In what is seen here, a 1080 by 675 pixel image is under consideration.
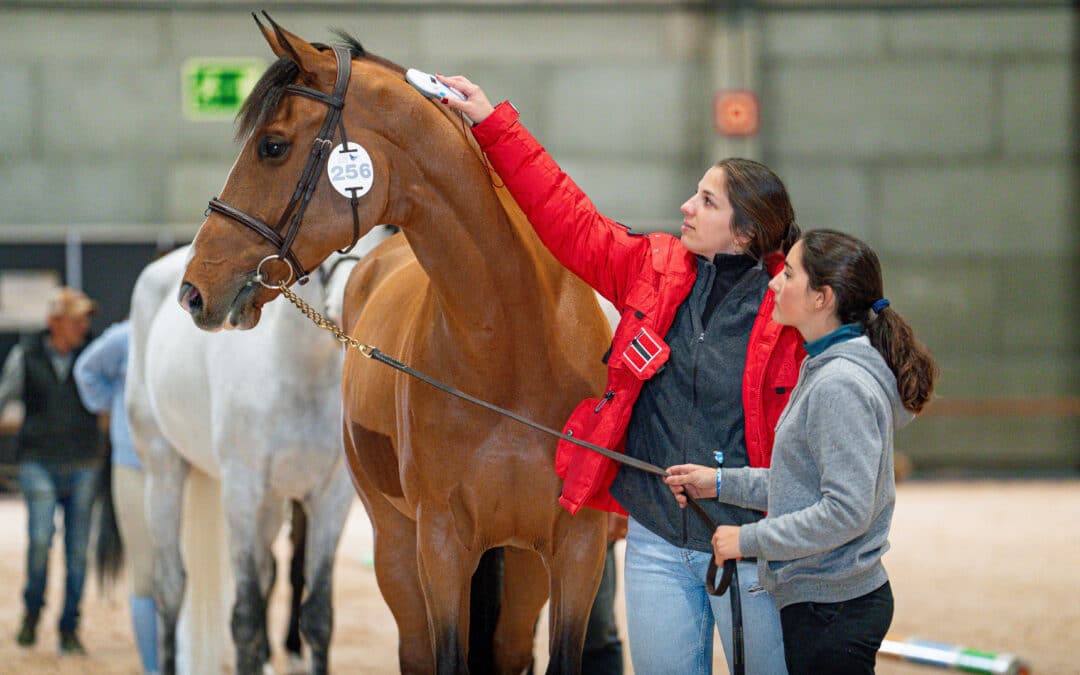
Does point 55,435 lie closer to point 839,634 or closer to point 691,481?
point 691,481

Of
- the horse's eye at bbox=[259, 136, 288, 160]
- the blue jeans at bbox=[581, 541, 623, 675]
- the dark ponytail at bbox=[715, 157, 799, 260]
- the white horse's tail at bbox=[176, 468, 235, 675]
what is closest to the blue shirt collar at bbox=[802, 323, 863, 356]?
the dark ponytail at bbox=[715, 157, 799, 260]

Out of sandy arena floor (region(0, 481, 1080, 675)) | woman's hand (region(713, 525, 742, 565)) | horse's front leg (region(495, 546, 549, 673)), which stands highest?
woman's hand (region(713, 525, 742, 565))

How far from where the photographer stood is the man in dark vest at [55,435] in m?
5.63

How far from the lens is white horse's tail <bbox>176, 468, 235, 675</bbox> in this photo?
4414mm

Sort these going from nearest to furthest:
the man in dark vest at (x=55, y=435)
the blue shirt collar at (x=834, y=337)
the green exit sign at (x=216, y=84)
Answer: the blue shirt collar at (x=834, y=337), the man in dark vest at (x=55, y=435), the green exit sign at (x=216, y=84)

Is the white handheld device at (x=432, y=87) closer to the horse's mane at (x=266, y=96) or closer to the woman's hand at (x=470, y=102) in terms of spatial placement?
the woman's hand at (x=470, y=102)

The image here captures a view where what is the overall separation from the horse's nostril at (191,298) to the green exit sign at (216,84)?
339 inches

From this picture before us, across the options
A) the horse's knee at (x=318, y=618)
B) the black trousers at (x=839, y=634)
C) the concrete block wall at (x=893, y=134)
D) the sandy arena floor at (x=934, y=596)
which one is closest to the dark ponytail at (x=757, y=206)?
the black trousers at (x=839, y=634)

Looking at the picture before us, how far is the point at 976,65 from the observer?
10945 millimetres

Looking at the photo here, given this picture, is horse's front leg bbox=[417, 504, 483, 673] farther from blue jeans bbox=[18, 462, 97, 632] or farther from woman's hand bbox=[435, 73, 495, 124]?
blue jeans bbox=[18, 462, 97, 632]

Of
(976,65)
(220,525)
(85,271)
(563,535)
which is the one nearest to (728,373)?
(563,535)

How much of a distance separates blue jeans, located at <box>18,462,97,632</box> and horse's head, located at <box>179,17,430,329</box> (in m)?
3.57

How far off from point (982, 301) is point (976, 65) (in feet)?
7.29

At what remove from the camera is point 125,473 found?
505 centimetres
